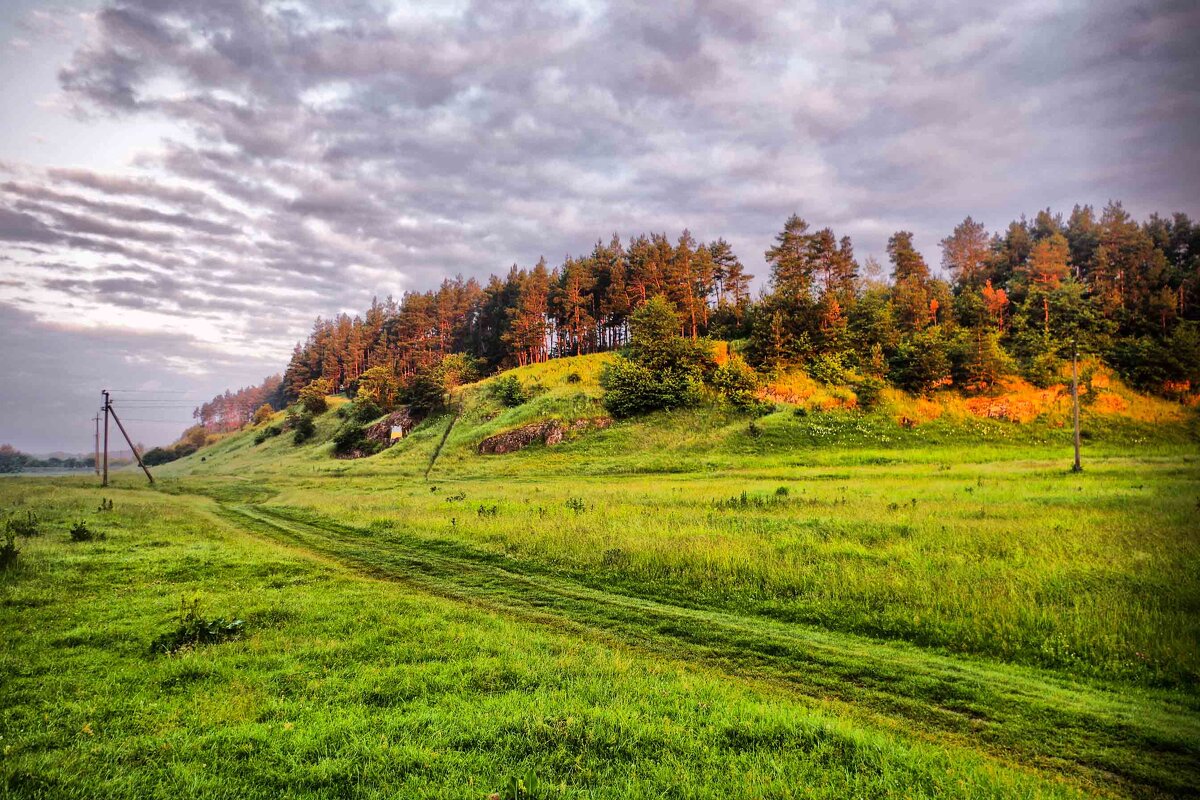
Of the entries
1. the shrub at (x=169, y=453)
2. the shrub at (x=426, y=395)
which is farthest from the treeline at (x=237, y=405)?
the shrub at (x=426, y=395)

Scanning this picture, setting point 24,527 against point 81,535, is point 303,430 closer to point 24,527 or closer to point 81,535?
point 24,527

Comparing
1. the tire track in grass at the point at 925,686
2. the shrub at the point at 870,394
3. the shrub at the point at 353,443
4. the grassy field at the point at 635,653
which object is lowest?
the tire track in grass at the point at 925,686

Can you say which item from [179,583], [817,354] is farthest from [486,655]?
[817,354]

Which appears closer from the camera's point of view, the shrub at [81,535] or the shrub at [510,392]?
the shrub at [81,535]

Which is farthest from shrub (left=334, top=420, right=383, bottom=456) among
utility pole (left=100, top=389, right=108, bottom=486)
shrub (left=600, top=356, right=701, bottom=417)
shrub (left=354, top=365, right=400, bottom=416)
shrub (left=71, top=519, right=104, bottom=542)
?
shrub (left=71, top=519, right=104, bottom=542)

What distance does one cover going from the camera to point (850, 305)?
2313 inches

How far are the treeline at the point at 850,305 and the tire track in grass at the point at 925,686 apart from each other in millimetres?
33499

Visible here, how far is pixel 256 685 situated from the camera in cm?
709

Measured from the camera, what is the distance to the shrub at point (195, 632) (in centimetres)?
834

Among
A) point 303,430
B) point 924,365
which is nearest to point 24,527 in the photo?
point 924,365

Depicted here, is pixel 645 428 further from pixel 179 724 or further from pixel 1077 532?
pixel 179 724

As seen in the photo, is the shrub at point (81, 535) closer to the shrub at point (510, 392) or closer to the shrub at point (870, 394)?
the shrub at point (510, 392)

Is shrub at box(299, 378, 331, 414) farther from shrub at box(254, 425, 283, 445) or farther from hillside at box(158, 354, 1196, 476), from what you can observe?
hillside at box(158, 354, 1196, 476)

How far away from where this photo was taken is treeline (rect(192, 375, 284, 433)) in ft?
516
